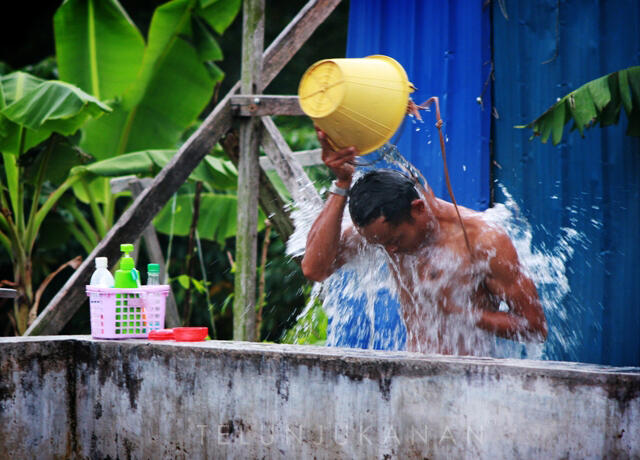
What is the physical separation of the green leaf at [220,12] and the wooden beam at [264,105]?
1897 mm

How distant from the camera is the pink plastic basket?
11.2 ft

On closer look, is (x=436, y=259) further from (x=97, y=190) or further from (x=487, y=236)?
(x=97, y=190)

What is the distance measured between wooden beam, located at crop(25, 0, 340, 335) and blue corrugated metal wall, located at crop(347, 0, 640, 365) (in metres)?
0.79

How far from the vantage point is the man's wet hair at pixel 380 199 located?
3.60 metres

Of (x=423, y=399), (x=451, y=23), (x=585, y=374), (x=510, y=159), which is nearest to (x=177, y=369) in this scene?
(x=423, y=399)

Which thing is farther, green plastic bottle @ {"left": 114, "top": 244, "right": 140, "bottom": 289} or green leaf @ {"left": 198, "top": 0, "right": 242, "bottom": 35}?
green leaf @ {"left": 198, "top": 0, "right": 242, "bottom": 35}

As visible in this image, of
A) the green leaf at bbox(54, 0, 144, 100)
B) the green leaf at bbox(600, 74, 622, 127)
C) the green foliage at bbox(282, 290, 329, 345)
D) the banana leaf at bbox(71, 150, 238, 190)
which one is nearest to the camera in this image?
the green leaf at bbox(600, 74, 622, 127)

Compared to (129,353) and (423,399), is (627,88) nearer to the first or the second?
(423,399)

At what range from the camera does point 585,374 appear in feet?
8.11

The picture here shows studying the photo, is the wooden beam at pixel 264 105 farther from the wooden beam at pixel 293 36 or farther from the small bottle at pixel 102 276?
the small bottle at pixel 102 276

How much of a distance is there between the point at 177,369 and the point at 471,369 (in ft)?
4.19

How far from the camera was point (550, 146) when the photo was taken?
4227 mm

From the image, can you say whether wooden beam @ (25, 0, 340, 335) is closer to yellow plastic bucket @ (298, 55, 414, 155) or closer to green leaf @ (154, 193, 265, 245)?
yellow plastic bucket @ (298, 55, 414, 155)

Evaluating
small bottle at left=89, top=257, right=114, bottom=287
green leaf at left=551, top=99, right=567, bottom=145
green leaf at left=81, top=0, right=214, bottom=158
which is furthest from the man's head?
green leaf at left=81, top=0, right=214, bottom=158
